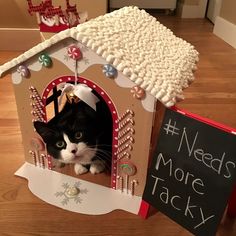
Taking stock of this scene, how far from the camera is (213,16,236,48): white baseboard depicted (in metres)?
2.41

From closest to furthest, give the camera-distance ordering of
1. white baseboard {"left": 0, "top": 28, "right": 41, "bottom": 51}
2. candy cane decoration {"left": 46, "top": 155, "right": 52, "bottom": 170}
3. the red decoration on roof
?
candy cane decoration {"left": 46, "top": 155, "right": 52, "bottom": 170} → the red decoration on roof → white baseboard {"left": 0, "top": 28, "right": 41, "bottom": 51}

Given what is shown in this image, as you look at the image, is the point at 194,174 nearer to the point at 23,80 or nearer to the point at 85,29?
the point at 85,29

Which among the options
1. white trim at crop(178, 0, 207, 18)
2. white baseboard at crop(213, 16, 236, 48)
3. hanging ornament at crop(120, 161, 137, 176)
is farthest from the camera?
white trim at crop(178, 0, 207, 18)

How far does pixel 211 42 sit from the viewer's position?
2.50 m

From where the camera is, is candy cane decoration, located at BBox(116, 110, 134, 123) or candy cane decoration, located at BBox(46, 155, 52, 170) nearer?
candy cane decoration, located at BBox(116, 110, 134, 123)

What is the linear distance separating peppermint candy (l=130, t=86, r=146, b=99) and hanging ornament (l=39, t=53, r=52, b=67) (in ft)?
0.78

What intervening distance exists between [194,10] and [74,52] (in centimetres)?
284

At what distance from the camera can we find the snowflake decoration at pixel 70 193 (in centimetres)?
93

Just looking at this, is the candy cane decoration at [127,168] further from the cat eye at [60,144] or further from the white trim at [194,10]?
the white trim at [194,10]

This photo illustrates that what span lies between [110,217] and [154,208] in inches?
5.2

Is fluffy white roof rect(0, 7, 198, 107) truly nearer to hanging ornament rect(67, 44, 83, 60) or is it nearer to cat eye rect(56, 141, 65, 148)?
hanging ornament rect(67, 44, 83, 60)

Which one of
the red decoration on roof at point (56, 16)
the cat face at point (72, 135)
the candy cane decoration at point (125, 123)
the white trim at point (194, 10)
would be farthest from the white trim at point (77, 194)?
the white trim at point (194, 10)

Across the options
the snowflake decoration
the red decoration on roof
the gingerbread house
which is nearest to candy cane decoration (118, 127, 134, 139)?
the gingerbread house

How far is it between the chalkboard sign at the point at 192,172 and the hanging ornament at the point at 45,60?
13.5 inches
